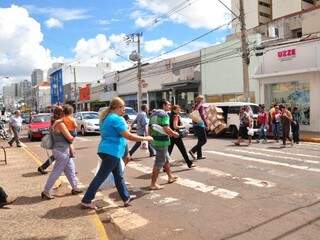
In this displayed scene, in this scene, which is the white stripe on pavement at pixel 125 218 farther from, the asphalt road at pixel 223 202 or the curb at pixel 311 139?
the curb at pixel 311 139

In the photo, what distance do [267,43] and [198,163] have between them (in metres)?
19.3

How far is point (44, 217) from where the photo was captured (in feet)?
25.0

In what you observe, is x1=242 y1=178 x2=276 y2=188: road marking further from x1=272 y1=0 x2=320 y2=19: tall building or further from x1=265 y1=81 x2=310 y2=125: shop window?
x1=272 y1=0 x2=320 y2=19: tall building

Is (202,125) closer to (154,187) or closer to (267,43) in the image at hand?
(154,187)

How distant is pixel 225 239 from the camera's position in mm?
6352

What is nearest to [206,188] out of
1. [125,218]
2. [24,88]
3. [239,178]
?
[239,178]

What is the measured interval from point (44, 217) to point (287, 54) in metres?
22.6

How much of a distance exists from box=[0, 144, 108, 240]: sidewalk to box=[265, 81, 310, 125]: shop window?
A: 62.2 feet

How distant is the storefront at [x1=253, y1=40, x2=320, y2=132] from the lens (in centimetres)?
2584

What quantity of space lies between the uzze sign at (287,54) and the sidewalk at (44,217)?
1973 centimetres

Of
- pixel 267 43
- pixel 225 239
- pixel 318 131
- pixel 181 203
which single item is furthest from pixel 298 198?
pixel 267 43

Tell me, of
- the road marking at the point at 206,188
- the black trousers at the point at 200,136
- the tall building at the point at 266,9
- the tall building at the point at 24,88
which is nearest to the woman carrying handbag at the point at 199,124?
the black trousers at the point at 200,136

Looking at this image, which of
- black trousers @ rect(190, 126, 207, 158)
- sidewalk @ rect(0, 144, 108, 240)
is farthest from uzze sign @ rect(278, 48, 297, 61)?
sidewalk @ rect(0, 144, 108, 240)

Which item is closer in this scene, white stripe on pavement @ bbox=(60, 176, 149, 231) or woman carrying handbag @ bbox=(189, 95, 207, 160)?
white stripe on pavement @ bbox=(60, 176, 149, 231)
